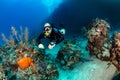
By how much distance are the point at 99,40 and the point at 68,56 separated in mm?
1300

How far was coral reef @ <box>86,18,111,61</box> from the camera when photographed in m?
8.69

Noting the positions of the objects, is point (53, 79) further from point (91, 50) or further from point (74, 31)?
point (74, 31)

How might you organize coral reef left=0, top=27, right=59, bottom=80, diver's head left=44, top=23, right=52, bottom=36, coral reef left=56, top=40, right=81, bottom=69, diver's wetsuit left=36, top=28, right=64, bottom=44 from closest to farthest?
coral reef left=0, top=27, right=59, bottom=80 → coral reef left=56, top=40, right=81, bottom=69 → diver's head left=44, top=23, right=52, bottom=36 → diver's wetsuit left=36, top=28, right=64, bottom=44

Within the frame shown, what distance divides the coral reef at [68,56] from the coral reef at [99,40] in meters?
0.64

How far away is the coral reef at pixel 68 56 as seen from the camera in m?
8.62

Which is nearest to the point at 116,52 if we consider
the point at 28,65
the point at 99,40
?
the point at 99,40

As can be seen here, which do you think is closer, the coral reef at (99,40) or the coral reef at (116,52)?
the coral reef at (116,52)

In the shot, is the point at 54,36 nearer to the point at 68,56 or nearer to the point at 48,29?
the point at 48,29

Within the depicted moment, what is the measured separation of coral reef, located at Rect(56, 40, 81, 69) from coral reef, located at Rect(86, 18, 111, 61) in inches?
25.2

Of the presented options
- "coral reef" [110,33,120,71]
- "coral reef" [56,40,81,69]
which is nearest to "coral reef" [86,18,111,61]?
"coral reef" [110,33,120,71]

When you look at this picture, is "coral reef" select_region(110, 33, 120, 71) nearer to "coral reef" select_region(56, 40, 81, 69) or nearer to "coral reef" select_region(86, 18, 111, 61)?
"coral reef" select_region(86, 18, 111, 61)

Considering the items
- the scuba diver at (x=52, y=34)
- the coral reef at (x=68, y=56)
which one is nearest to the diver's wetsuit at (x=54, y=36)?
the scuba diver at (x=52, y=34)

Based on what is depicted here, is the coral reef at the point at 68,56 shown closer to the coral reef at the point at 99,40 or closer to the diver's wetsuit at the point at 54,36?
the diver's wetsuit at the point at 54,36

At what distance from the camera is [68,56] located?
866 centimetres
